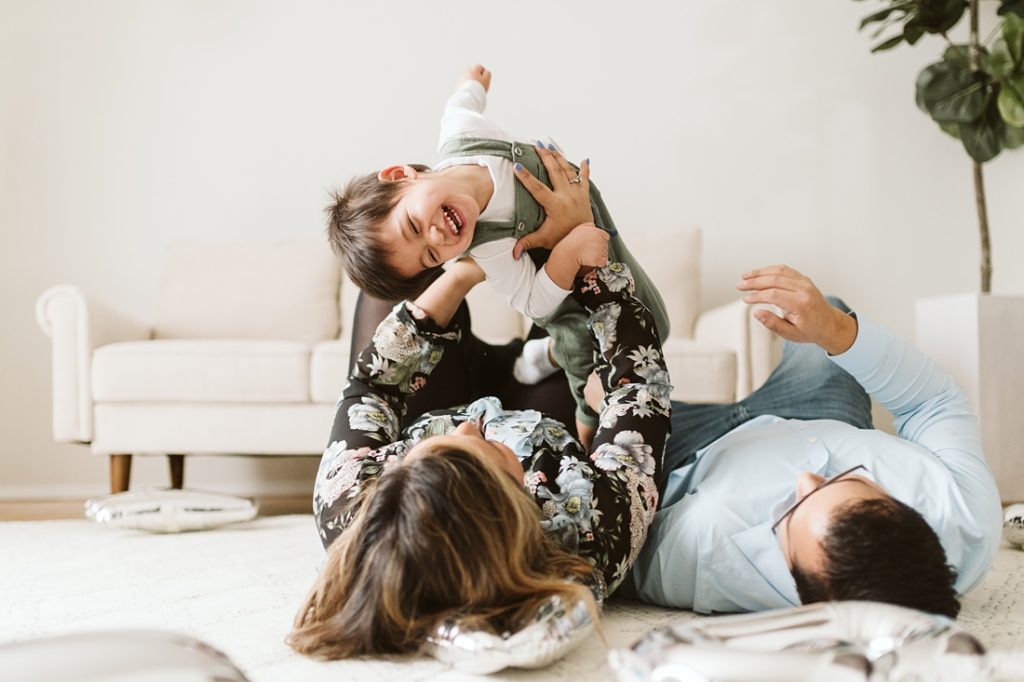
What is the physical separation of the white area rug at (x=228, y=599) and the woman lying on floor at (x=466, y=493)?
0.22 feet

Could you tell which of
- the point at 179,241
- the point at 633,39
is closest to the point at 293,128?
the point at 179,241

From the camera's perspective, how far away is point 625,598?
4.47 ft

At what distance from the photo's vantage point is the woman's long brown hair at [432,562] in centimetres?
89

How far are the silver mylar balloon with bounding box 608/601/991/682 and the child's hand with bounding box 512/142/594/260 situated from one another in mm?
864

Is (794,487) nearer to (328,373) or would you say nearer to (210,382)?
(328,373)

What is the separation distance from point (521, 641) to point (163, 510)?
1.47 m

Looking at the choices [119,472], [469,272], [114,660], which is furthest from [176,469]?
[114,660]

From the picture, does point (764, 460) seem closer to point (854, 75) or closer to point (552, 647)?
point (552, 647)

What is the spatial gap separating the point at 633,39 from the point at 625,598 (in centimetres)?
263

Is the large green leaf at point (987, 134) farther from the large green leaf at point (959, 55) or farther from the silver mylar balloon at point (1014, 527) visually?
the silver mylar balloon at point (1014, 527)

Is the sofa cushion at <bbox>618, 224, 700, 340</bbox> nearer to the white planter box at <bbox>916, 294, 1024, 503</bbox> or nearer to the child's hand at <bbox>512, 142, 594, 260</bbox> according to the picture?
the white planter box at <bbox>916, 294, 1024, 503</bbox>

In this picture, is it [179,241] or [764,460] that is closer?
[764,460]

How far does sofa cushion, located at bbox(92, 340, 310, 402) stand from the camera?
252 cm

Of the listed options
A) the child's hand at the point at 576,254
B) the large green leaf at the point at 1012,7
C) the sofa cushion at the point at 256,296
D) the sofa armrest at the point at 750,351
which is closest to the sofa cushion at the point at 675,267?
the sofa armrest at the point at 750,351
